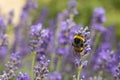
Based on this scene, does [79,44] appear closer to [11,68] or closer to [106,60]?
[11,68]

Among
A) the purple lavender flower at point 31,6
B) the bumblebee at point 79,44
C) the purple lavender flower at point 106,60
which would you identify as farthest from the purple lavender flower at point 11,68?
the purple lavender flower at point 31,6

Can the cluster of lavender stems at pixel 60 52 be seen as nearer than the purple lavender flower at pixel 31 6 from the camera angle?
Yes

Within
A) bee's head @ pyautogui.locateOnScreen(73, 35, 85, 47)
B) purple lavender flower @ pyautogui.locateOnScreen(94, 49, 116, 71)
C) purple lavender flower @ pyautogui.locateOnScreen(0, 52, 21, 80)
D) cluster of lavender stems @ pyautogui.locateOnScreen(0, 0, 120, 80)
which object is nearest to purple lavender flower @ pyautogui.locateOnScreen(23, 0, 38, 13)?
cluster of lavender stems @ pyautogui.locateOnScreen(0, 0, 120, 80)

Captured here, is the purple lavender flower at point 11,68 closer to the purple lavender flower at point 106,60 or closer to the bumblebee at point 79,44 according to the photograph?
the bumblebee at point 79,44

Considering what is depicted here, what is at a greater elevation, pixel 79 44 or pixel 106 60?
pixel 106 60

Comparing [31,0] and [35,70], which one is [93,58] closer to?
[31,0]

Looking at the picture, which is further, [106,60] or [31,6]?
[31,6]

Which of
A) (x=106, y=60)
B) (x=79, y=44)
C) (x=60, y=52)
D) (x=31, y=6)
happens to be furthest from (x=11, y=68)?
(x=31, y=6)

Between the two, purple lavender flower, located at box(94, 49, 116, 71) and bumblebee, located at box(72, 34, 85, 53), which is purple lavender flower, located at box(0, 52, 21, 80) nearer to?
bumblebee, located at box(72, 34, 85, 53)
